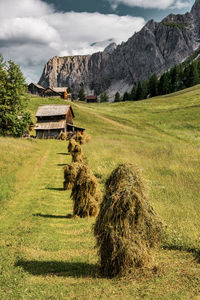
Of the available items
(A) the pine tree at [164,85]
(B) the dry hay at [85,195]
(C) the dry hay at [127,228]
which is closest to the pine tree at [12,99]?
(B) the dry hay at [85,195]

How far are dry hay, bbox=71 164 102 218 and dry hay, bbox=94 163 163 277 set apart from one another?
7.14m

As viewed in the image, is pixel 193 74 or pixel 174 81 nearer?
pixel 193 74

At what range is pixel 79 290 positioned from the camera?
750 centimetres

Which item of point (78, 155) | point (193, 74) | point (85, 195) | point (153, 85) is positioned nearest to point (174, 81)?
point (193, 74)

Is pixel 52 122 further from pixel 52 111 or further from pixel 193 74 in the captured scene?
pixel 193 74

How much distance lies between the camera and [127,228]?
26.2 ft

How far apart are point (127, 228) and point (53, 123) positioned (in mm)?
54041

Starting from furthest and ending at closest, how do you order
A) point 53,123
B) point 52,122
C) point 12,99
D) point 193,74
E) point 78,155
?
point 193,74
point 52,122
point 53,123
point 12,99
point 78,155

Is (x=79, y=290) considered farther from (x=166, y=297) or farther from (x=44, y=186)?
(x=44, y=186)

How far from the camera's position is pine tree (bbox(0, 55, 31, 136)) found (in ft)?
133

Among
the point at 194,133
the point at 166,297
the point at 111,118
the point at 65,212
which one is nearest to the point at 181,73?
the point at 111,118

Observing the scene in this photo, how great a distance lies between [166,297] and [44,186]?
1707cm

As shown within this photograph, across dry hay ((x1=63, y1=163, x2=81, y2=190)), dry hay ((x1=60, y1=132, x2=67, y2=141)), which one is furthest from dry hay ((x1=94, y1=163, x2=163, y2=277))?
dry hay ((x1=60, y1=132, x2=67, y2=141))

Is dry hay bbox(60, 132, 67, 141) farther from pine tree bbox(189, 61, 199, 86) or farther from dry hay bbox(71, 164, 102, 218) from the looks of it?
pine tree bbox(189, 61, 199, 86)
